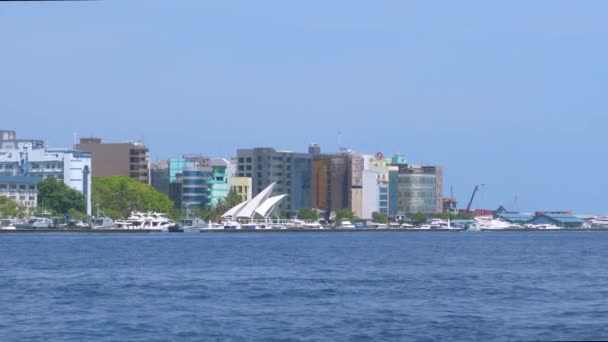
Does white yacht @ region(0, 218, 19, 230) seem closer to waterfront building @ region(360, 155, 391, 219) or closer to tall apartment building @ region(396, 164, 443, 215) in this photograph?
waterfront building @ region(360, 155, 391, 219)

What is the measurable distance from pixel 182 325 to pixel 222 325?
0.81m

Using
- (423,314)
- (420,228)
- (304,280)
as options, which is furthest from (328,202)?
(423,314)

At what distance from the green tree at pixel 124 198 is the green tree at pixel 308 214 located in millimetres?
24075

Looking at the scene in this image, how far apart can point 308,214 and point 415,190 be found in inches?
1373

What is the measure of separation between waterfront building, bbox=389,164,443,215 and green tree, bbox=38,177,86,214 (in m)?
69.6

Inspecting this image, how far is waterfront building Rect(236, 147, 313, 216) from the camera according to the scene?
170000 millimetres

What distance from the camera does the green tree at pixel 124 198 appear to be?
464 ft

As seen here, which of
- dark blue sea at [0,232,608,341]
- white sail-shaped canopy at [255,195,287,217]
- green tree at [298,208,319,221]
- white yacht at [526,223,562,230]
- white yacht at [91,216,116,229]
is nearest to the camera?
dark blue sea at [0,232,608,341]

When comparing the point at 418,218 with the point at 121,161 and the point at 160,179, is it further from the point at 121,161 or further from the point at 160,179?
the point at 121,161

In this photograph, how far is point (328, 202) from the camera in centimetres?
18200

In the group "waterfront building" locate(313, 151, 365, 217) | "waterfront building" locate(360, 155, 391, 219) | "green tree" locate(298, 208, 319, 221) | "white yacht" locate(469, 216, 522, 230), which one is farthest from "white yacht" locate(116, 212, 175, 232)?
"white yacht" locate(469, 216, 522, 230)

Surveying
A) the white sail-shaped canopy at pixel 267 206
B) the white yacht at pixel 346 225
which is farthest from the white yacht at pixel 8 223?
the white yacht at pixel 346 225

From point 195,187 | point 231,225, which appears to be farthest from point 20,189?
point 195,187

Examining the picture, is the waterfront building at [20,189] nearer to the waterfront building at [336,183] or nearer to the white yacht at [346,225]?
the white yacht at [346,225]
